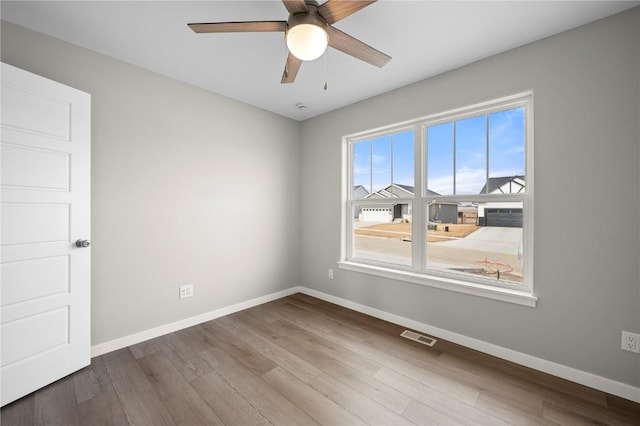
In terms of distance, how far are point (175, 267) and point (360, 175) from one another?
2.45 meters

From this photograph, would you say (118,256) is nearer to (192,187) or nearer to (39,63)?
(192,187)

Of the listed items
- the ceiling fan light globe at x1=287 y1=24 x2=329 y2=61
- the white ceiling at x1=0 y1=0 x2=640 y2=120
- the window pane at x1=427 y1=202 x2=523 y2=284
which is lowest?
the window pane at x1=427 y1=202 x2=523 y2=284

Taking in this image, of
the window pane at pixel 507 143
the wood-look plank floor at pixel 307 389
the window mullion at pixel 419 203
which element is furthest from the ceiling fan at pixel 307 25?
the wood-look plank floor at pixel 307 389

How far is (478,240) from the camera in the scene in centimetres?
252

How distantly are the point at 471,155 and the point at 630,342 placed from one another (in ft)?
5.77

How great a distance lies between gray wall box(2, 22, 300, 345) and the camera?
7.47 feet

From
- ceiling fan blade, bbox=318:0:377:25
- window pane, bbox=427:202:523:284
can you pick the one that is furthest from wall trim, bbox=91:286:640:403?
ceiling fan blade, bbox=318:0:377:25

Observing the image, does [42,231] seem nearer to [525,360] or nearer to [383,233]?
[383,233]

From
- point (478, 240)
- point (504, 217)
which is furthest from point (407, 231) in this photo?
point (504, 217)

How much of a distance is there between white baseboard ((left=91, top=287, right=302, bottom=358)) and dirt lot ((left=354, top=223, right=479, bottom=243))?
1.59 metres

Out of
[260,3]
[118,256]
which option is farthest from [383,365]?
[260,3]

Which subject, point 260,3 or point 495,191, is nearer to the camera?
point 260,3

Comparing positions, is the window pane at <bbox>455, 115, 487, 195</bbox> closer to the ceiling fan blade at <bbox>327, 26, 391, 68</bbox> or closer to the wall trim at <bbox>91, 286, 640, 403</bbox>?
the ceiling fan blade at <bbox>327, 26, 391, 68</bbox>

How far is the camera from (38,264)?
1858 millimetres
